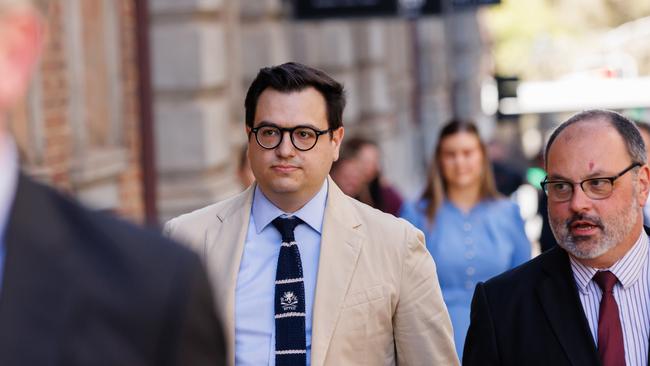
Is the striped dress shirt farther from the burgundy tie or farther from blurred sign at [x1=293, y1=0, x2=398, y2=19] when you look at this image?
blurred sign at [x1=293, y1=0, x2=398, y2=19]

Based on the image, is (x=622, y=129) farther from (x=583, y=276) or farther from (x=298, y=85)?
(x=298, y=85)

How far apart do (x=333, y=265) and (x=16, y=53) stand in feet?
8.02

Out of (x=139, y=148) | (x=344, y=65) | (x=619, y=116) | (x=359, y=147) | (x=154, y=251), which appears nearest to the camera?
(x=154, y=251)

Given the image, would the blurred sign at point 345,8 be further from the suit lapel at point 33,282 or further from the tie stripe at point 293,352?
the suit lapel at point 33,282

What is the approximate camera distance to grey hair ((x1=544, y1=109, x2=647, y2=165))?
4004mm

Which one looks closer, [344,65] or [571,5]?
[344,65]

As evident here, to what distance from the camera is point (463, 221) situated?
686cm

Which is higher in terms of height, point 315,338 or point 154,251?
point 154,251

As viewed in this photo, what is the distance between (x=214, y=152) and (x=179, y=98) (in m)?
0.52

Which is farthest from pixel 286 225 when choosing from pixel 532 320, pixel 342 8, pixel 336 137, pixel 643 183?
Result: pixel 342 8

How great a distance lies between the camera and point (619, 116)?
13.4 feet

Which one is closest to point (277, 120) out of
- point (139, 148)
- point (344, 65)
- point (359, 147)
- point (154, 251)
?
point (154, 251)

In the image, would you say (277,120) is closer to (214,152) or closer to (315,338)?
(315,338)

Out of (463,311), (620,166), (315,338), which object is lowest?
(463,311)
